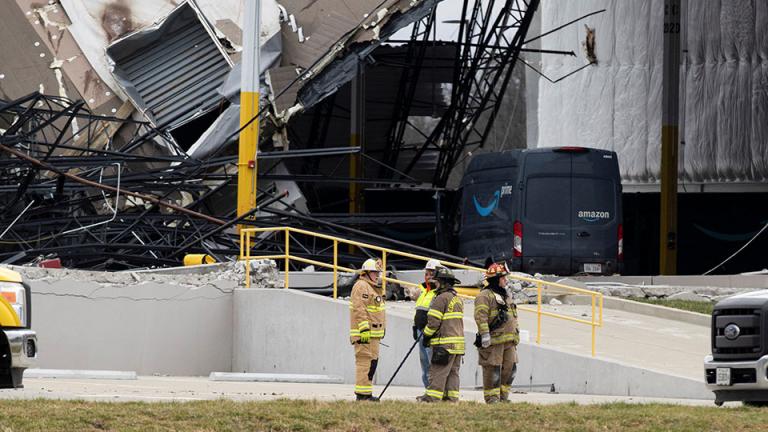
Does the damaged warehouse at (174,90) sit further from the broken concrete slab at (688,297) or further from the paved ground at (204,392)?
the paved ground at (204,392)

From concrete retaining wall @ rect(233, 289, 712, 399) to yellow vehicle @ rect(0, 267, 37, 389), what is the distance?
746 cm

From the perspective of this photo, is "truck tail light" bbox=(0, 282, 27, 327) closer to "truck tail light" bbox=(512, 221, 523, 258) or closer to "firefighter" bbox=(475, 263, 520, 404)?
"firefighter" bbox=(475, 263, 520, 404)

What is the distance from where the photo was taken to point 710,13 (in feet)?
144

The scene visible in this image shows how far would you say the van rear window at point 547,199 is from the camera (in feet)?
89.5

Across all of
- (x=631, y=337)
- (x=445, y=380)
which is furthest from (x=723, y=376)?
(x=631, y=337)

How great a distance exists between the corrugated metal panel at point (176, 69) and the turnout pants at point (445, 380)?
18.2 m

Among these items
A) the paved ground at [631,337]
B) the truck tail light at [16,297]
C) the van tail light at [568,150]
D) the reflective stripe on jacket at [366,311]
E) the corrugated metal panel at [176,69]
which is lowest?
the paved ground at [631,337]

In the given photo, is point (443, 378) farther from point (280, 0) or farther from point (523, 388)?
point (280, 0)

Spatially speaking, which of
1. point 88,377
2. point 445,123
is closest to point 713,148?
point 445,123

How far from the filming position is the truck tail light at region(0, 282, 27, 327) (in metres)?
12.8

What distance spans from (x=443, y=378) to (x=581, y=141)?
31.5 meters

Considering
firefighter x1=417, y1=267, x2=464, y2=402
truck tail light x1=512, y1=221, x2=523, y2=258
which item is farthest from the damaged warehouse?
firefighter x1=417, y1=267, x2=464, y2=402

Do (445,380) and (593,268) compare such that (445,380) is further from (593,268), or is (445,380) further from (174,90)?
(174,90)

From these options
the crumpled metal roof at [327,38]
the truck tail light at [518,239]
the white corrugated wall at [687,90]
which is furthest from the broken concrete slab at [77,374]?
the white corrugated wall at [687,90]
